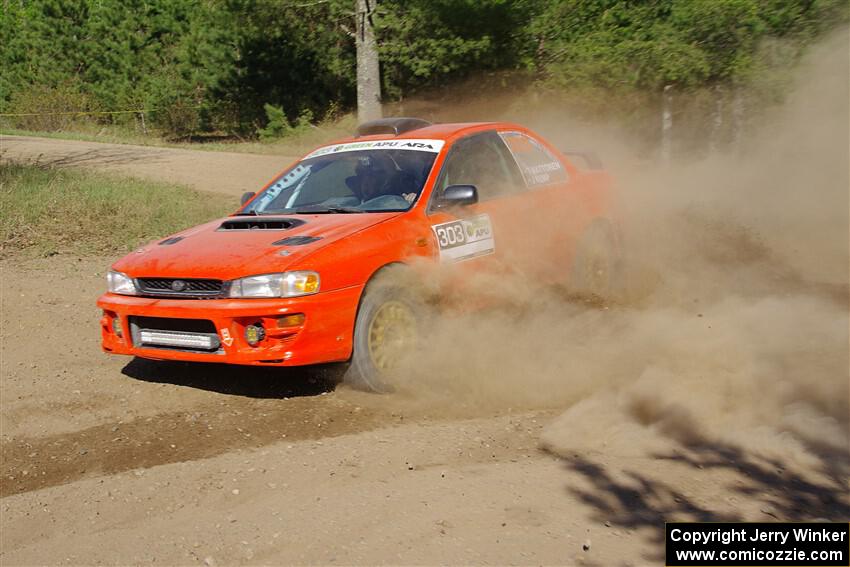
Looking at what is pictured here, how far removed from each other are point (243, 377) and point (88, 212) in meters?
5.84

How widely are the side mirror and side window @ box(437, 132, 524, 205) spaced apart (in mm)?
195

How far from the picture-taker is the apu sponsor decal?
6.83 metres

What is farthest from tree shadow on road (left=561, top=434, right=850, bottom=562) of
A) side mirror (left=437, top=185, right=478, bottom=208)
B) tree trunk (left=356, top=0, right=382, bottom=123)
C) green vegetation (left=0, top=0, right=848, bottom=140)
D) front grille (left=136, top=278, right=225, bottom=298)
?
tree trunk (left=356, top=0, right=382, bottom=123)

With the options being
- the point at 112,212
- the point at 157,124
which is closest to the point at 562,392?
the point at 112,212

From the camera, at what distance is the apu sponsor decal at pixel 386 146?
269 inches

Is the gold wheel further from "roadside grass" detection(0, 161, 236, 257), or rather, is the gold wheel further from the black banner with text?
"roadside grass" detection(0, 161, 236, 257)

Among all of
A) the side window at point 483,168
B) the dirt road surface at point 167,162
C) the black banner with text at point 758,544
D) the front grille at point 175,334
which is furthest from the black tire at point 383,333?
the dirt road surface at point 167,162

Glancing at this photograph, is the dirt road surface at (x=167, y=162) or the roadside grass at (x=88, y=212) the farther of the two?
the dirt road surface at (x=167, y=162)

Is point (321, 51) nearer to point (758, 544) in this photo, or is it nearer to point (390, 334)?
point (390, 334)

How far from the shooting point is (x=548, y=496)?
4152 mm

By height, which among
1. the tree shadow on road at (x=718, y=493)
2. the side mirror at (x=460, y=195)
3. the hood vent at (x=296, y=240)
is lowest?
the tree shadow on road at (x=718, y=493)

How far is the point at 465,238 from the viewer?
21.4 feet

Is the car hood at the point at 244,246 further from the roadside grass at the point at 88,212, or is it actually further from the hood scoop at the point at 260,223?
the roadside grass at the point at 88,212

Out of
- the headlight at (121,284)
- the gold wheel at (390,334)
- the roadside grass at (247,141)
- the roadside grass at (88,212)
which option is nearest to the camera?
the gold wheel at (390,334)
